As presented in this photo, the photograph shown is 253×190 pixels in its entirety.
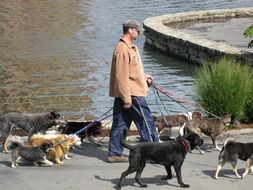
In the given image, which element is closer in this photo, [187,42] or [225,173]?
[225,173]

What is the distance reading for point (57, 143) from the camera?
9.14m

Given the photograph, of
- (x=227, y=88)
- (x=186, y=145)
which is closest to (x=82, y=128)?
(x=186, y=145)

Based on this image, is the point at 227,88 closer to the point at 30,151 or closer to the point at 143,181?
the point at 143,181

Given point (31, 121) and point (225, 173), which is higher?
point (31, 121)

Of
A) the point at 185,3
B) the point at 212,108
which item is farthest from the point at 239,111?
the point at 185,3

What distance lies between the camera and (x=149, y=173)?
8.63 metres

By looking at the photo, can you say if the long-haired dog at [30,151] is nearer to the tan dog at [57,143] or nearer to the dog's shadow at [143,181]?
the tan dog at [57,143]

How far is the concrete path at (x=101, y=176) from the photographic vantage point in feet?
26.5

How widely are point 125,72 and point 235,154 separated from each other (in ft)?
6.04

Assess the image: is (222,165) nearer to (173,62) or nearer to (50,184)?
(50,184)

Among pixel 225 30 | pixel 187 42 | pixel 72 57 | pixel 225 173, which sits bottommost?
pixel 72 57

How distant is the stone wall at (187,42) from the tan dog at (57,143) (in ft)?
29.7

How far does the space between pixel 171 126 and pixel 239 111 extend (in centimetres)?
152

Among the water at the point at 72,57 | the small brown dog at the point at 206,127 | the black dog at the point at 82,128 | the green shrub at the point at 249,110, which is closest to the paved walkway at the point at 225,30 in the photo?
the water at the point at 72,57
